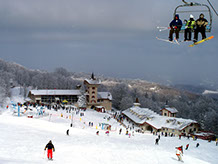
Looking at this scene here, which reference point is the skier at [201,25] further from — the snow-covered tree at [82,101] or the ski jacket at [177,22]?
the snow-covered tree at [82,101]

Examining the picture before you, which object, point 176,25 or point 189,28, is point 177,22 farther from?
point 189,28

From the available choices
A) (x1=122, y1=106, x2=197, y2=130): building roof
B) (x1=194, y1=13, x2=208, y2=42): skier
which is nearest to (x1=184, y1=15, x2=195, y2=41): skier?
(x1=194, y1=13, x2=208, y2=42): skier

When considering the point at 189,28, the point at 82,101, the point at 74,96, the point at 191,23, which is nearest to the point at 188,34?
the point at 189,28

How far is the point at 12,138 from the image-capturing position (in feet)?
61.2

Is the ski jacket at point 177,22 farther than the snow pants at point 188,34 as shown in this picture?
Yes

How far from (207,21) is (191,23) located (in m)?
0.69

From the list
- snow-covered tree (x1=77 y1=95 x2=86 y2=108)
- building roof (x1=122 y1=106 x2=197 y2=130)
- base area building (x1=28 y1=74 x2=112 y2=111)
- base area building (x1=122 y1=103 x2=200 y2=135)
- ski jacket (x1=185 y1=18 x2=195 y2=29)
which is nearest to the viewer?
ski jacket (x1=185 y1=18 x2=195 y2=29)

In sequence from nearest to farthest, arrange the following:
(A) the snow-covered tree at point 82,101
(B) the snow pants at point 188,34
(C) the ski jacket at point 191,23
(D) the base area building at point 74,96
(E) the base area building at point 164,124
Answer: (C) the ski jacket at point 191,23, (B) the snow pants at point 188,34, (E) the base area building at point 164,124, (A) the snow-covered tree at point 82,101, (D) the base area building at point 74,96

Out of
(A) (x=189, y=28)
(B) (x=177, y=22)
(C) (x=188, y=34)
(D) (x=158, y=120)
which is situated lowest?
(D) (x=158, y=120)

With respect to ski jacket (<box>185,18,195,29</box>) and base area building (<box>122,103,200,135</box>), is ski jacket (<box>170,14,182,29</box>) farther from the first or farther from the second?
base area building (<box>122,103,200,135</box>)

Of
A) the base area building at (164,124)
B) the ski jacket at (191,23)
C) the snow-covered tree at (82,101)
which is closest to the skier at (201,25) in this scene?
the ski jacket at (191,23)

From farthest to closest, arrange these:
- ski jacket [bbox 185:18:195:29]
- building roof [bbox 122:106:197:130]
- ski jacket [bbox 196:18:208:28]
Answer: building roof [bbox 122:106:197:130], ski jacket [bbox 185:18:195:29], ski jacket [bbox 196:18:208:28]

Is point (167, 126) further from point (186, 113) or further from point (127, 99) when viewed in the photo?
point (186, 113)

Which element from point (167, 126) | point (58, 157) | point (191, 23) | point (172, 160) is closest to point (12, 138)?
point (58, 157)
